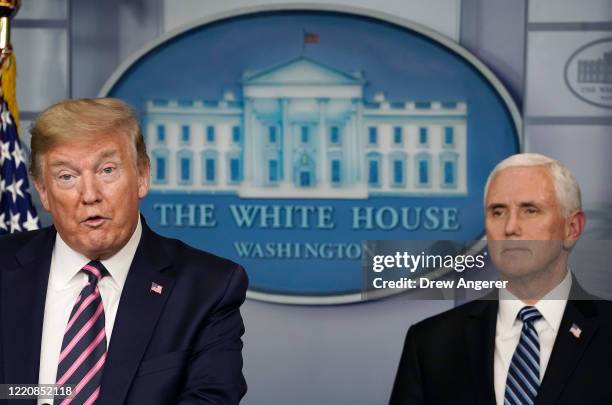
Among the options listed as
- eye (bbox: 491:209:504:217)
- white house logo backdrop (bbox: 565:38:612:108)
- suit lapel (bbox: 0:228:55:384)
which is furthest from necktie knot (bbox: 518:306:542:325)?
white house logo backdrop (bbox: 565:38:612:108)

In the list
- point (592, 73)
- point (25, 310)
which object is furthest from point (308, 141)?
point (25, 310)

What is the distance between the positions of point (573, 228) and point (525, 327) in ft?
0.93

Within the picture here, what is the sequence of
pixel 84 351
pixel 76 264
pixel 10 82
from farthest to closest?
pixel 10 82 → pixel 76 264 → pixel 84 351

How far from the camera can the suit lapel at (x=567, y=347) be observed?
2.13 meters

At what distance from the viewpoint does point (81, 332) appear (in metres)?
1.90

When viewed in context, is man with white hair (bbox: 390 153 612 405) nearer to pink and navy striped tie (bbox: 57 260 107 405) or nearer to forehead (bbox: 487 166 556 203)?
forehead (bbox: 487 166 556 203)

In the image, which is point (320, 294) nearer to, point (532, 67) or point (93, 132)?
point (532, 67)

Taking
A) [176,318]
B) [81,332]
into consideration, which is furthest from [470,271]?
[81,332]

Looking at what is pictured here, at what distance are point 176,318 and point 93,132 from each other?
1.38ft

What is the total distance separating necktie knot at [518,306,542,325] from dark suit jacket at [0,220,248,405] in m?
0.68

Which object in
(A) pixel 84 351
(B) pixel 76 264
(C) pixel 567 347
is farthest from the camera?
(C) pixel 567 347

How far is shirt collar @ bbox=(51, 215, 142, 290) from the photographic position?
199 cm

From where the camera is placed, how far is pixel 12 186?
3.19m

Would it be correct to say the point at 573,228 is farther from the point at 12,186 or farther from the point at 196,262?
the point at 12,186
